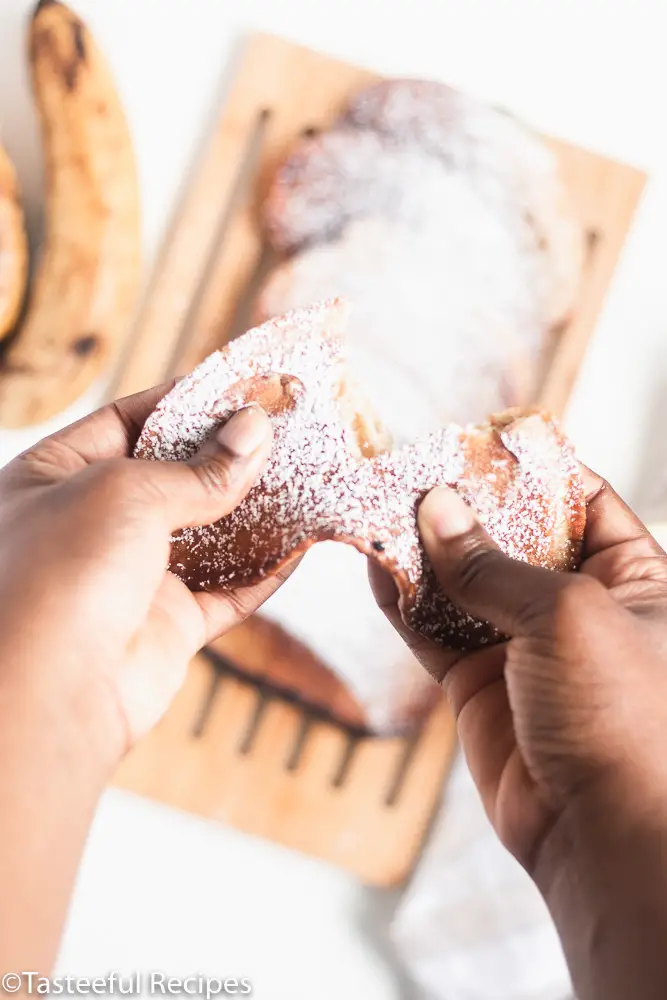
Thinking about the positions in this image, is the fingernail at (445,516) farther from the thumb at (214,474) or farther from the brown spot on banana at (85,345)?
the brown spot on banana at (85,345)

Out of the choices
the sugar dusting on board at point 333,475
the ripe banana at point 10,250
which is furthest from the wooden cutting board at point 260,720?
the sugar dusting on board at point 333,475

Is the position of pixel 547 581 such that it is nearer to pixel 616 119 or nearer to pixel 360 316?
pixel 360 316

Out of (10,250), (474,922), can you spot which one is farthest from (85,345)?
(474,922)

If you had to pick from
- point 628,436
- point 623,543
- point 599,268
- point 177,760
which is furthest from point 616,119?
point 177,760

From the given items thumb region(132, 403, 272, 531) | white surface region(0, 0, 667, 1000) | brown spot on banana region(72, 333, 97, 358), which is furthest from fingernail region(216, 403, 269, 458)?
white surface region(0, 0, 667, 1000)

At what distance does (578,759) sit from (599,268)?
2.91 feet

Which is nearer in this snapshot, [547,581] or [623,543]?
[547,581]

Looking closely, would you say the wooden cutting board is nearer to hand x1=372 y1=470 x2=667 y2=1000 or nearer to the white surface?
the white surface

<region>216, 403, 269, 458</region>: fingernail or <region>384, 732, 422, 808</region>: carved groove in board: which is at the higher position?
<region>216, 403, 269, 458</region>: fingernail

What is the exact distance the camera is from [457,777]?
1257 millimetres

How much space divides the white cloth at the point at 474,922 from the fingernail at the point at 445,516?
23.4 inches

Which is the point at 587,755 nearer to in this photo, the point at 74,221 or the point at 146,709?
the point at 146,709

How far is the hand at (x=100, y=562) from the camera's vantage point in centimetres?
66

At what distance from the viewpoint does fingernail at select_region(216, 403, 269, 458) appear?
765 mm
